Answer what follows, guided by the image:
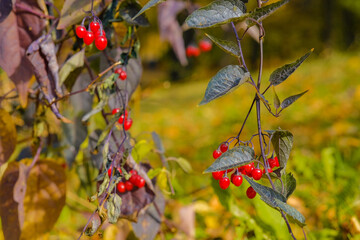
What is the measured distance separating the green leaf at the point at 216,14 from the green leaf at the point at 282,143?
18cm

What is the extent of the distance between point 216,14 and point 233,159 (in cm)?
19

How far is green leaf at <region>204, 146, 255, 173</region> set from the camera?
1.50 ft

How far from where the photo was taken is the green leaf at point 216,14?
1.46 feet

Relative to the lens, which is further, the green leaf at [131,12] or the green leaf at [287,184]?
the green leaf at [131,12]

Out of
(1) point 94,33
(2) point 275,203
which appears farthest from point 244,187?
(1) point 94,33

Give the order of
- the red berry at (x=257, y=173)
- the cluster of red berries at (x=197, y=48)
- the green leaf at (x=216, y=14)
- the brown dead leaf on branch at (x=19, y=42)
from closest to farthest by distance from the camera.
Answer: the green leaf at (x=216, y=14) < the red berry at (x=257, y=173) < the brown dead leaf on branch at (x=19, y=42) < the cluster of red berries at (x=197, y=48)

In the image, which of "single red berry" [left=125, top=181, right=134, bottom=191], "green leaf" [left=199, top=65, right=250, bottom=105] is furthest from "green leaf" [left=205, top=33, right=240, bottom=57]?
"single red berry" [left=125, top=181, right=134, bottom=191]

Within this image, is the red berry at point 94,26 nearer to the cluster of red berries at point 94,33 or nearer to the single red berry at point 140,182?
the cluster of red berries at point 94,33

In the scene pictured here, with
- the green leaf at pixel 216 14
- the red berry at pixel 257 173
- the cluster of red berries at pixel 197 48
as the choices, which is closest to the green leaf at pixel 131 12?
the green leaf at pixel 216 14

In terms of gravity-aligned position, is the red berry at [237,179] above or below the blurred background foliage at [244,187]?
above

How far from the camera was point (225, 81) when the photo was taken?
467 millimetres

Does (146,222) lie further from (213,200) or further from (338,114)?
(338,114)

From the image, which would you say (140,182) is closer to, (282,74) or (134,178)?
(134,178)

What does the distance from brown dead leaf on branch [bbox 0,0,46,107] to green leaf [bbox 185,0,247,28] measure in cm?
39
